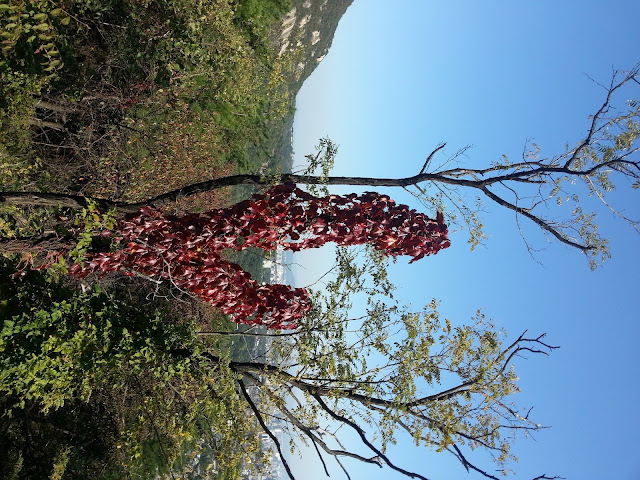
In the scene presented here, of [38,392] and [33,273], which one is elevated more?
[33,273]

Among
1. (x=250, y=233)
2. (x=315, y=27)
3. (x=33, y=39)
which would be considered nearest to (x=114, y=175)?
(x=33, y=39)

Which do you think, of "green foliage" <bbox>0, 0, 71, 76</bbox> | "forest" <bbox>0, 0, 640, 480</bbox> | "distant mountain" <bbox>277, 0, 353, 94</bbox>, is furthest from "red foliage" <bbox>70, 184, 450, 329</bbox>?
"distant mountain" <bbox>277, 0, 353, 94</bbox>

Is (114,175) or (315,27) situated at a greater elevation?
(315,27)

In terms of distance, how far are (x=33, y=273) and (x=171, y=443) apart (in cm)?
494

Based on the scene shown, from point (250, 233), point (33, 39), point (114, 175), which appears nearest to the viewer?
point (250, 233)

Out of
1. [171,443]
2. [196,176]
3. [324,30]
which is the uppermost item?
[324,30]

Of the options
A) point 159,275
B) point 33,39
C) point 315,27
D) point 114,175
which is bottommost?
point 159,275

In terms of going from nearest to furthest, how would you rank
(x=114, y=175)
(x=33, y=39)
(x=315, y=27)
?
(x=33, y=39)
(x=114, y=175)
(x=315, y=27)

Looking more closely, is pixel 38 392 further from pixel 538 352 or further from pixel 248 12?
pixel 248 12

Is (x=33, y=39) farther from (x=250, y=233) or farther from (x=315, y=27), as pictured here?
(x=315, y=27)

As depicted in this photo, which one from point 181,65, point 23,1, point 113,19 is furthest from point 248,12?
point 23,1

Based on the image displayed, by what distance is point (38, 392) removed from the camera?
670 cm

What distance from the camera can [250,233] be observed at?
6.41m

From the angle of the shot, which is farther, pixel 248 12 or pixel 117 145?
pixel 248 12
